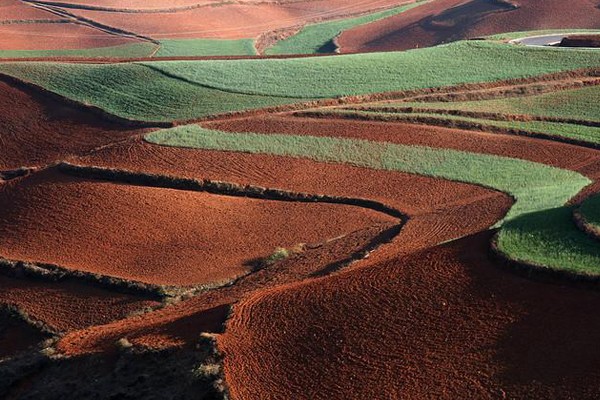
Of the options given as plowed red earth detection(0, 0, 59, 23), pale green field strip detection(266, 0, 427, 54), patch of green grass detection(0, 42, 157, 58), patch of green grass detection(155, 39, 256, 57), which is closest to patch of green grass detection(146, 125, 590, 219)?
patch of green grass detection(0, 42, 157, 58)

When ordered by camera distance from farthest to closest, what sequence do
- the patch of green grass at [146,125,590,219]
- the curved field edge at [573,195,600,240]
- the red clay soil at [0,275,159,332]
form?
1. the patch of green grass at [146,125,590,219]
2. the red clay soil at [0,275,159,332]
3. the curved field edge at [573,195,600,240]

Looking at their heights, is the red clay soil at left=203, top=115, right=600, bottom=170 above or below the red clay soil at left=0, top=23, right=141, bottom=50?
below

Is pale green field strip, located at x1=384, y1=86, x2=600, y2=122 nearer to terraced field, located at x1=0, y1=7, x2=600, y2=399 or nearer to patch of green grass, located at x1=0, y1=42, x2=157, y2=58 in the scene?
terraced field, located at x1=0, y1=7, x2=600, y2=399

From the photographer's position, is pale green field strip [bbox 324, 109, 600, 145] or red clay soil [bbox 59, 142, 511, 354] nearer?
red clay soil [bbox 59, 142, 511, 354]

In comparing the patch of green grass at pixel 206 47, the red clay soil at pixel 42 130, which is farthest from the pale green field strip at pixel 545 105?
the patch of green grass at pixel 206 47

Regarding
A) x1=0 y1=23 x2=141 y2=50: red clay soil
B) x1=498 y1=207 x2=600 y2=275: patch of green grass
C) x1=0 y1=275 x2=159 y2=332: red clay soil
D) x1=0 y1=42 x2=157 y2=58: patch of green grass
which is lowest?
x1=0 y1=275 x2=159 y2=332: red clay soil

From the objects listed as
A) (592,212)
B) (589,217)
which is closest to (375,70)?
(592,212)

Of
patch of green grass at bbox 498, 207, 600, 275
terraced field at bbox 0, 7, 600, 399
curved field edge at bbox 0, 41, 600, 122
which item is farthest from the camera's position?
curved field edge at bbox 0, 41, 600, 122

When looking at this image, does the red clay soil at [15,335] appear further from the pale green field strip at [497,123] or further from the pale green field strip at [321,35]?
the pale green field strip at [321,35]
